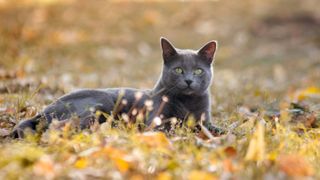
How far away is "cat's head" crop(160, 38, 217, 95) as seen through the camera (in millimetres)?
5273

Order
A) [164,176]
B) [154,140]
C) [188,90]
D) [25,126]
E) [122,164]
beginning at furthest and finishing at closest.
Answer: [188,90] < [25,126] < [154,140] < [122,164] < [164,176]

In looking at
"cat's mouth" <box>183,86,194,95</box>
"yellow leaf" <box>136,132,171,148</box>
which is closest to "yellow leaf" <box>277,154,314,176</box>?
"yellow leaf" <box>136,132,171,148</box>

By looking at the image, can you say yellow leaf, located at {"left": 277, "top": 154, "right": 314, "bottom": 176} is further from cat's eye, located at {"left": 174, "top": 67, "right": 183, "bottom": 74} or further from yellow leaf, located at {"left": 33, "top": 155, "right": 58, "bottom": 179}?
cat's eye, located at {"left": 174, "top": 67, "right": 183, "bottom": 74}

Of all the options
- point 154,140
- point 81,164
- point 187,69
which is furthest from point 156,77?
point 81,164

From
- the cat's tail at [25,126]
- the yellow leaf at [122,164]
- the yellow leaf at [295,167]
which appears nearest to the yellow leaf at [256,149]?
the yellow leaf at [295,167]

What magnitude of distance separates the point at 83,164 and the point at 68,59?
8.00 m

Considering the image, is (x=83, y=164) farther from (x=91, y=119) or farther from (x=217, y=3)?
(x=217, y=3)

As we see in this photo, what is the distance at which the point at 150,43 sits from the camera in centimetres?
1352

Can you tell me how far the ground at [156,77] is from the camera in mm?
3301

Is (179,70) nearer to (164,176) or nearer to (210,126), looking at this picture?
(210,126)

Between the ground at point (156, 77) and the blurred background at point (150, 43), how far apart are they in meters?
0.03

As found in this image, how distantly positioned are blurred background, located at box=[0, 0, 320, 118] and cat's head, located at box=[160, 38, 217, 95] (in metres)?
0.80

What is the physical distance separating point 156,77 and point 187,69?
15.4 feet

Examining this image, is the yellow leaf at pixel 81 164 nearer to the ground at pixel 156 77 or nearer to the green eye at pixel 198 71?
the ground at pixel 156 77
